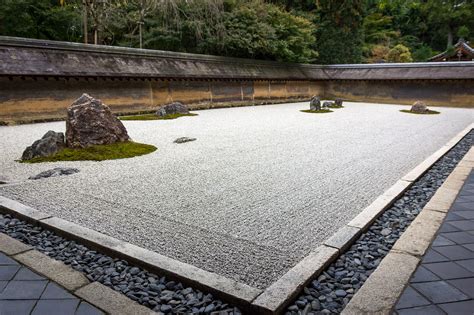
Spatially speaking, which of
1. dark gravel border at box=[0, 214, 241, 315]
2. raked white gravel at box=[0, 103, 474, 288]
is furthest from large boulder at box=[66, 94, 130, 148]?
dark gravel border at box=[0, 214, 241, 315]

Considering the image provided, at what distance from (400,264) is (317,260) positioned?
1.87ft

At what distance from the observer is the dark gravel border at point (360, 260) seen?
1.96 metres

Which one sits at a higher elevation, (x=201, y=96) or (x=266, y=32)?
(x=266, y=32)

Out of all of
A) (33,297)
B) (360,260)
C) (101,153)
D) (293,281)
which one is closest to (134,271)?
(33,297)

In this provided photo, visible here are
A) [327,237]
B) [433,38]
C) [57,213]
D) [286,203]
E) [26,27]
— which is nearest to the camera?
[327,237]

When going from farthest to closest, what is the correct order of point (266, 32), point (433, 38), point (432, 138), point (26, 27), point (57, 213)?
1. point (433, 38)
2. point (266, 32)
3. point (26, 27)
4. point (432, 138)
5. point (57, 213)

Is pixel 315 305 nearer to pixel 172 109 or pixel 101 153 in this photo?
pixel 101 153

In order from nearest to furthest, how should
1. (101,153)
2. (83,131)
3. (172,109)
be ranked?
(101,153)
(83,131)
(172,109)

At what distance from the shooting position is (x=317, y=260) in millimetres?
2309

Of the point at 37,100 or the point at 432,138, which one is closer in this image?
the point at 432,138

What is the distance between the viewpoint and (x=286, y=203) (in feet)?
11.6

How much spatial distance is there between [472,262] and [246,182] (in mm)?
2498

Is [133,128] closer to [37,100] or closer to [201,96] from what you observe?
[37,100]

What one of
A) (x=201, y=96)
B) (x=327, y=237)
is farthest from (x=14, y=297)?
(x=201, y=96)
